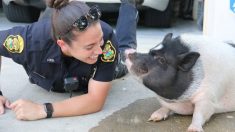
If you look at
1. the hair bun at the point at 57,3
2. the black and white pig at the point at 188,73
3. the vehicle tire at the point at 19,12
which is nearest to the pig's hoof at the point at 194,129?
the black and white pig at the point at 188,73

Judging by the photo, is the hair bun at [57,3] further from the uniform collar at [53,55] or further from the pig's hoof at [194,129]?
the pig's hoof at [194,129]

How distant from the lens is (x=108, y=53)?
121 inches

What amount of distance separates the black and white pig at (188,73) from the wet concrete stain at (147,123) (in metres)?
0.07

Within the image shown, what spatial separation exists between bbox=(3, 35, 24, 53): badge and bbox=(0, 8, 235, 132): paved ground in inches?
17.2

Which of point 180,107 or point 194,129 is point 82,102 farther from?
point 194,129

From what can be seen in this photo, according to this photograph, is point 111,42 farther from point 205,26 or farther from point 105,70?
point 205,26

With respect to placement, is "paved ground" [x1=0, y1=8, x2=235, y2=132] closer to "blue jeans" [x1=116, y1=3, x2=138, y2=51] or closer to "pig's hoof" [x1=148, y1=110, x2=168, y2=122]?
"pig's hoof" [x1=148, y1=110, x2=168, y2=122]

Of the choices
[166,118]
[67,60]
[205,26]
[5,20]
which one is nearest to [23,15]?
[5,20]

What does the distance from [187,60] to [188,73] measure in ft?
0.33

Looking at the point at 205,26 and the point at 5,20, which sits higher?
the point at 205,26

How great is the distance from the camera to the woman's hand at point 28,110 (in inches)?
118

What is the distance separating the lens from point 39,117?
3033mm

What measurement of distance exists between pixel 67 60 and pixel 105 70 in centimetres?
26

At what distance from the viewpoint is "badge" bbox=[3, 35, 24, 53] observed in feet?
9.91
